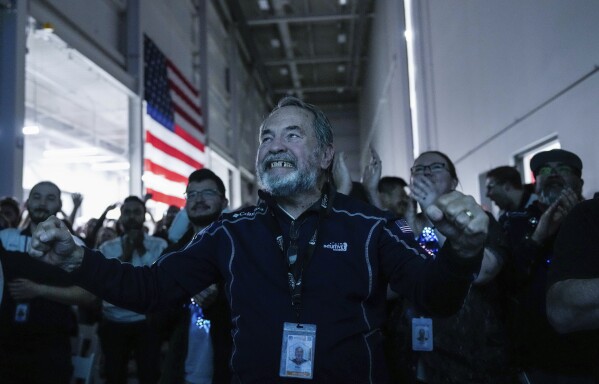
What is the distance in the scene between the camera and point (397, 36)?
1098 centimetres

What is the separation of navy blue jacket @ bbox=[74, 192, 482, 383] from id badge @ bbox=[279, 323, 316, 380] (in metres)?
0.02

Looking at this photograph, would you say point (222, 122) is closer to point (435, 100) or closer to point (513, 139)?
point (435, 100)

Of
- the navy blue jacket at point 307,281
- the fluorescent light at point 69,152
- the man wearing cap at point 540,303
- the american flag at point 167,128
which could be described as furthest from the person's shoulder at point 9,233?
the fluorescent light at point 69,152

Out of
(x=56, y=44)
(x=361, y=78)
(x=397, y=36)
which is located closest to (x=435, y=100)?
(x=397, y=36)

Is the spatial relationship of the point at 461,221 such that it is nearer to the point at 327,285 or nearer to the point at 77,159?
the point at 327,285

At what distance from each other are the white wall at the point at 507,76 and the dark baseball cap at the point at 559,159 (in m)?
0.80

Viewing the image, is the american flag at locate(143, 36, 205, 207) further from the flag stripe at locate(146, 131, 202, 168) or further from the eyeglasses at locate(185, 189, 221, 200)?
the eyeglasses at locate(185, 189, 221, 200)

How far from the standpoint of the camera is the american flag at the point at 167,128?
8.87 metres

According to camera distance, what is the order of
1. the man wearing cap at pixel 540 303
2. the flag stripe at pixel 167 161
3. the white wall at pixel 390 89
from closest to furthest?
the man wearing cap at pixel 540 303
the flag stripe at pixel 167 161
the white wall at pixel 390 89

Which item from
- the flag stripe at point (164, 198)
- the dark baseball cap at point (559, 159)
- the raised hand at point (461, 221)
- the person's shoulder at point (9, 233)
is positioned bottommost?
the raised hand at point (461, 221)

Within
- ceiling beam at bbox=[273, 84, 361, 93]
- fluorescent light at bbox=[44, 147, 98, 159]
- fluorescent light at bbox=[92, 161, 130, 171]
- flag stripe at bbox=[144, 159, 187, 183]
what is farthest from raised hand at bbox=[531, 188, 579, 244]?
ceiling beam at bbox=[273, 84, 361, 93]

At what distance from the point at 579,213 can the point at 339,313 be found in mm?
719

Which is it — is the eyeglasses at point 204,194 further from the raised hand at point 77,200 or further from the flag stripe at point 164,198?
the flag stripe at point 164,198

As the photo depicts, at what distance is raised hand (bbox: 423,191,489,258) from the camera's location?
115 cm
